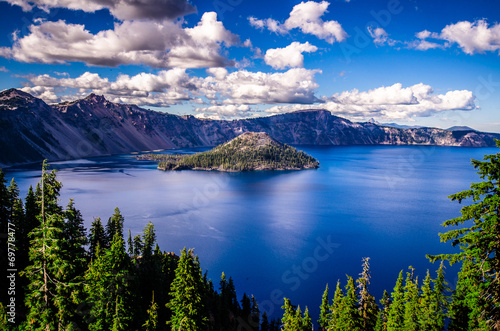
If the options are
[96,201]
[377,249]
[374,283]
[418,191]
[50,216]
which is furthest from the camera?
[418,191]

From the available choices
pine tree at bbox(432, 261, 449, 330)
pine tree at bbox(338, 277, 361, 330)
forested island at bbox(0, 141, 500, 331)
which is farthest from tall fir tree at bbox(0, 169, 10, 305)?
pine tree at bbox(432, 261, 449, 330)

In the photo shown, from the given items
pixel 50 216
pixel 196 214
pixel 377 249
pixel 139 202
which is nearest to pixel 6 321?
pixel 50 216

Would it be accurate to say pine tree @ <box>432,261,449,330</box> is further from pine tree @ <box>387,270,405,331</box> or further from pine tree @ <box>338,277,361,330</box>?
pine tree @ <box>338,277,361,330</box>

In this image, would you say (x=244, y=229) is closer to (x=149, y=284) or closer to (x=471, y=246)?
(x=149, y=284)

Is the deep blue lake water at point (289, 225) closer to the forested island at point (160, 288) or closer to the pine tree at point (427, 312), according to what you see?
the forested island at point (160, 288)

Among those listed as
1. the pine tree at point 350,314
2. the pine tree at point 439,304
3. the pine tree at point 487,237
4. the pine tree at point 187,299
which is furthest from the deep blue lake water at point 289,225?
the pine tree at point 487,237
